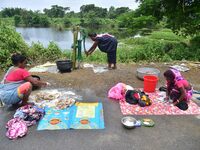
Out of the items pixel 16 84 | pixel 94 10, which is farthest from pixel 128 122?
pixel 94 10

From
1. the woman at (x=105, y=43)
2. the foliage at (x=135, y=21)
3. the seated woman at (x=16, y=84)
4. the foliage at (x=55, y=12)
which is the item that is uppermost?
the foliage at (x=55, y=12)

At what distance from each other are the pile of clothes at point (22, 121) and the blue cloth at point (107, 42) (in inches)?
123

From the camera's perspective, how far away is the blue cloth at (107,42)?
A: 6.34 meters

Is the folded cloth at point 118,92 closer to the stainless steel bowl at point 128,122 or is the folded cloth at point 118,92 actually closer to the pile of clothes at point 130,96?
the pile of clothes at point 130,96

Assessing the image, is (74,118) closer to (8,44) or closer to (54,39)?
(8,44)

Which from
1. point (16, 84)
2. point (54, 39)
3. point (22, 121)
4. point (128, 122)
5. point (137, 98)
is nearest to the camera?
point (22, 121)

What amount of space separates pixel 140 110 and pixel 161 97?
2.51ft

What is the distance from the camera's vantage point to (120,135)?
3275 millimetres

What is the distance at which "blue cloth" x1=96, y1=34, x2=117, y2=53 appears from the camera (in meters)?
6.34

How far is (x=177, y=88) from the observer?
4094 mm

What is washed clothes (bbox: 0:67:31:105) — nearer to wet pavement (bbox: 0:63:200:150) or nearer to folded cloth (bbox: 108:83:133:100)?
wet pavement (bbox: 0:63:200:150)

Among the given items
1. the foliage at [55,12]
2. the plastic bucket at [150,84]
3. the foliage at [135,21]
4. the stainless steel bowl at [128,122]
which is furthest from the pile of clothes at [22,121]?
the foliage at [55,12]

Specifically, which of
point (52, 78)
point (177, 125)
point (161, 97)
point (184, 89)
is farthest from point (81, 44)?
point (177, 125)

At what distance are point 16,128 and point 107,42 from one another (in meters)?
3.76
